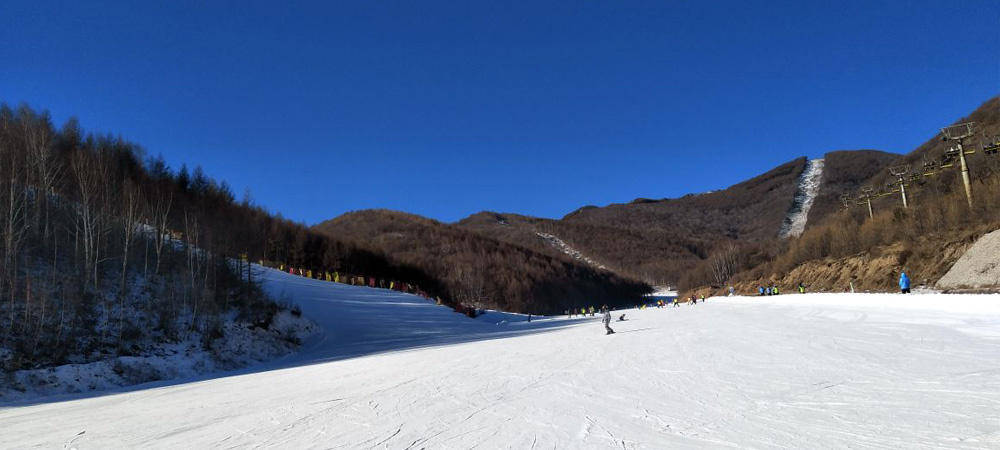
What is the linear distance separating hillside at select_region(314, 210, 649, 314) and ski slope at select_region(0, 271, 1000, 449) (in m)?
59.6

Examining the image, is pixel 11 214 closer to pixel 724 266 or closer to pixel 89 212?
pixel 89 212

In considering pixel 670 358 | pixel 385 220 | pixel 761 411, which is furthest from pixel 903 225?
pixel 385 220

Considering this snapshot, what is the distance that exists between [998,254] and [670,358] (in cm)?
2086

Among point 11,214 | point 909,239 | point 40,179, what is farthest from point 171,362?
point 909,239

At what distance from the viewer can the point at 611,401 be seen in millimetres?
7156

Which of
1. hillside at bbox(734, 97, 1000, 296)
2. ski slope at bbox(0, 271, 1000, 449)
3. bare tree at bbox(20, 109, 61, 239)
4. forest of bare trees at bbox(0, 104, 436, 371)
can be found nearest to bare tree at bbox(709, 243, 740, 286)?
hillside at bbox(734, 97, 1000, 296)

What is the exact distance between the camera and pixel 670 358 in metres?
11.3

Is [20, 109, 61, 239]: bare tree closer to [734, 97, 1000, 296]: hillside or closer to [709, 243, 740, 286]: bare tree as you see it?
[734, 97, 1000, 296]: hillside

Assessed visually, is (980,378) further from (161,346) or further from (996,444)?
(161,346)

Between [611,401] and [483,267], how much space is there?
8987 centimetres

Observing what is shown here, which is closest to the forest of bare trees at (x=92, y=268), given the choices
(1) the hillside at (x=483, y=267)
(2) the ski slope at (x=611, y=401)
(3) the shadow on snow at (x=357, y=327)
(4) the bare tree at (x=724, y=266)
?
(3) the shadow on snow at (x=357, y=327)

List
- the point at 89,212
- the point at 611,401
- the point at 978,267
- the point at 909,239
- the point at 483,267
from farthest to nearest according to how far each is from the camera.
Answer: the point at 483,267, the point at 909,239, the point at 89,212, the point at 978,267, the point at 611,401

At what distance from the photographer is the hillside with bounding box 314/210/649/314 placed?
84006mm

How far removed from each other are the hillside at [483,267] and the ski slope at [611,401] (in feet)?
196
